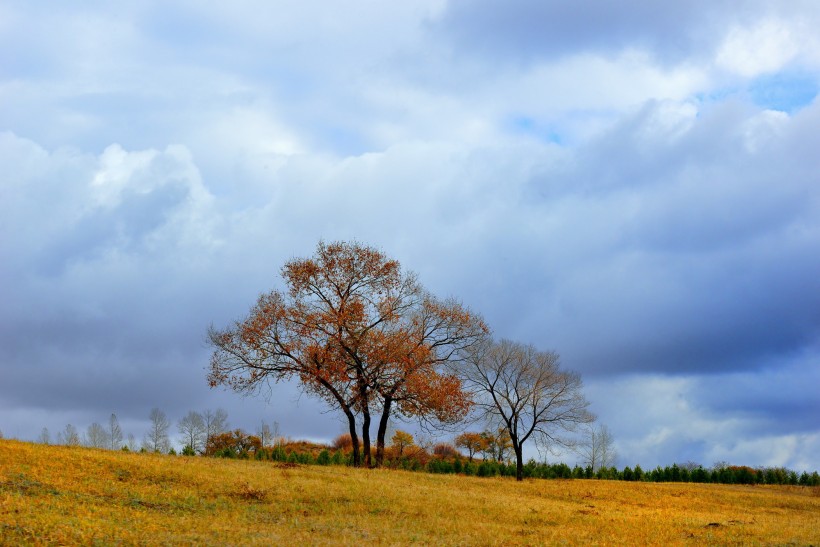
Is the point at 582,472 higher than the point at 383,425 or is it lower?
lower

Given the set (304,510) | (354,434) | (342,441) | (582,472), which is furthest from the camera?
(342,441)

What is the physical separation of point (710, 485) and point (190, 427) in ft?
143

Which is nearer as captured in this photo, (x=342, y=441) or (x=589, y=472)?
(x=589, y=472)

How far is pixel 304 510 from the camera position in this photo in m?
23.8

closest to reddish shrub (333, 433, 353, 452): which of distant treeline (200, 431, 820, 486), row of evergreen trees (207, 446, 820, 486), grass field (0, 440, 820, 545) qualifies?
distant treeline (200, 431, 820, 486)

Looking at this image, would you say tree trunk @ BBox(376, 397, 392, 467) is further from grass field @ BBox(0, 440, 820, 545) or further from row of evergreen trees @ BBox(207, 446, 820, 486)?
grass field @ BBox(0, 440, 820, 545)

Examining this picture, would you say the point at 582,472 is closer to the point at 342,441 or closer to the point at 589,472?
the point at 589,472

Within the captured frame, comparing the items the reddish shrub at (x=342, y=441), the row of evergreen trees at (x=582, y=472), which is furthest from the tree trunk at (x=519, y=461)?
the reddish shrub at (x=342, y=441)

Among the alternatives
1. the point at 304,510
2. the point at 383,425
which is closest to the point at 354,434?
the point at 383,425

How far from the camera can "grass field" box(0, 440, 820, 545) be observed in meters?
18.9

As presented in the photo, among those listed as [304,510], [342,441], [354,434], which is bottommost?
[304,510]

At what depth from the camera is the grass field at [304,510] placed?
1891cm

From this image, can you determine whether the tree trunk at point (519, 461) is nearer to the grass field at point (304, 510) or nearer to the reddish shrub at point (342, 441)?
the grass field at point (304, 510)

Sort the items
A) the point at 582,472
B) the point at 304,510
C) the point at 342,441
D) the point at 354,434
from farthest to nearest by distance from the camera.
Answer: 1. the point at 342,441
2. the point at 582,472
3. the point at 354,434
4. the point at 304,510
